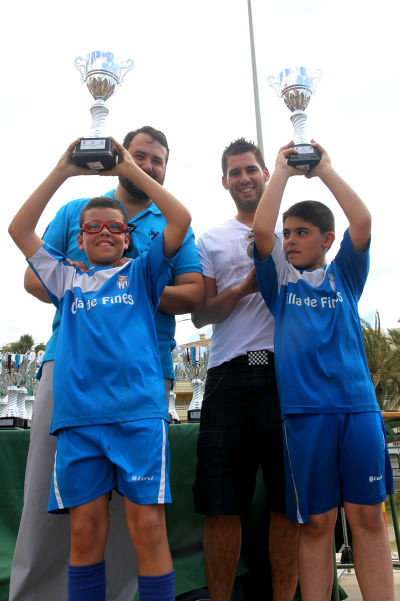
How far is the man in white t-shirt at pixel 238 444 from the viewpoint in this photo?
2.07 meters

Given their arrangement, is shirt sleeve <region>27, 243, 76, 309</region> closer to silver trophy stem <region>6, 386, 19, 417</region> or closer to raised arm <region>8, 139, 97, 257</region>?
raised arm <region>8, 139, 97, 257</region>

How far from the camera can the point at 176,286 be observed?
2.12 meters

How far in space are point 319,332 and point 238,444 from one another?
23.7 inches

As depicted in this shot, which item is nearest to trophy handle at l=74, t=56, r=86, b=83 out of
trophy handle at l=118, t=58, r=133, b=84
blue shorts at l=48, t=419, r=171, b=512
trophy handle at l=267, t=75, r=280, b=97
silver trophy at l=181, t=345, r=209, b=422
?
trophy handle at l=118, t=58, r=133, b=84

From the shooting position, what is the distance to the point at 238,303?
229cm

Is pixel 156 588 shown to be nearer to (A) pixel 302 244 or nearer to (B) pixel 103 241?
(B) pixel 103 241

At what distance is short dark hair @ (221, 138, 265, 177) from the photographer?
249 centimetres

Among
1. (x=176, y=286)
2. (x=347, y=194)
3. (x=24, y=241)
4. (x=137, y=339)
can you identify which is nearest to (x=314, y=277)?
(x=347, y=194)

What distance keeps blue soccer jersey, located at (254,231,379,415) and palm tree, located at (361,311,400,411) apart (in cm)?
1412

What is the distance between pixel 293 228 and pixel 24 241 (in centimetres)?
111

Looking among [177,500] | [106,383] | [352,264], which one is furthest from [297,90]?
[177,500]

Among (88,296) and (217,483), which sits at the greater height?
(88,296)

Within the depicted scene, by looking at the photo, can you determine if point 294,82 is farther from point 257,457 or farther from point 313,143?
point 257,457

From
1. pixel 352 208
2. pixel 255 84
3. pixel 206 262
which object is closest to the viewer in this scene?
pixel 352 208
